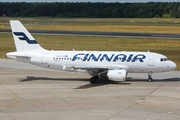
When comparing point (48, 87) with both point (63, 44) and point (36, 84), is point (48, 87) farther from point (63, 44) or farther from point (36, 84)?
point (63, 44)

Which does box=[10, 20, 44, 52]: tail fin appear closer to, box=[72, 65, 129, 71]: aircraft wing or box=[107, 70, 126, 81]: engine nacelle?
box=[72, 65, 129, 71]: aircraft wing

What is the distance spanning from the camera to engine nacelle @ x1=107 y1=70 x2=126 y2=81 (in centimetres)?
3797

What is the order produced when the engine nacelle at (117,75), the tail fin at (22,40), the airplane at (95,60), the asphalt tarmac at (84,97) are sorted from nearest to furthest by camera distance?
the asphalt tarmac at (84,97)
the engine nacelle at (117,75)
the airplane at (95,60)
the tail fin at (22,40)

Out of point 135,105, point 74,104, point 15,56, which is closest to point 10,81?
point 15,56

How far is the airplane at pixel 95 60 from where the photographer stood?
4050 cm

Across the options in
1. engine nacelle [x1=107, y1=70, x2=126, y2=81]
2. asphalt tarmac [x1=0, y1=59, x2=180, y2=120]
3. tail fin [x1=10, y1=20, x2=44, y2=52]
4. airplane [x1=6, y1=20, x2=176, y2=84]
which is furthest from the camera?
tail fin [x1=10, y1=20, x2=44, y2=52]

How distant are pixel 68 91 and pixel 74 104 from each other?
612cm

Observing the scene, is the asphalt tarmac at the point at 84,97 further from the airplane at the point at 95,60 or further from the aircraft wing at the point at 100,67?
the aircraft wing at the point at 100,67

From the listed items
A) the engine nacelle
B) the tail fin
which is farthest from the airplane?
the engine nacelle

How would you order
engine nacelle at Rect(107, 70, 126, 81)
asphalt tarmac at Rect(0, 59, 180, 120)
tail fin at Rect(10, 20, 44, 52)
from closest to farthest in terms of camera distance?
asphalt tarmac at Rect(0, 59, 180, 120), engine nacelle at Rect(107, 70, 126, 81), tail fin at Rect(10, 20, 44, 52)

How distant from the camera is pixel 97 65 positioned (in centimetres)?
4088

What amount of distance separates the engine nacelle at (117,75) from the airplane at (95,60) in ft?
4.24

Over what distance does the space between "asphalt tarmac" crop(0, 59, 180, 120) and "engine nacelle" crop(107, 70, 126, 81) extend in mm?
1211

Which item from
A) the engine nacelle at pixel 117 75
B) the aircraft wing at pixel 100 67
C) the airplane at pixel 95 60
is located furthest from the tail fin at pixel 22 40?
the engine nacelle at pixel 117 75
